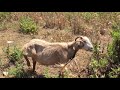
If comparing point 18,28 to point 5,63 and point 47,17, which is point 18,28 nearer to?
point 47,17

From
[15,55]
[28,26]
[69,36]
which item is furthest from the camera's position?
[28,26]

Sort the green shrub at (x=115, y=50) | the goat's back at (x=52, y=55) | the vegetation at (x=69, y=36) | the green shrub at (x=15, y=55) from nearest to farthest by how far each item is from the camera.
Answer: the goat's back at (x=52, y=55) < the vegetation at (x=69, y=36) < the green shrub at (x=115, y=50) < the green shrub at (x=15, y=55)

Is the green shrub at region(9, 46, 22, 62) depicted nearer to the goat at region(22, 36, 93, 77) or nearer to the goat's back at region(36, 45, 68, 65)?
the goat at region(22, 36, 93, 77)

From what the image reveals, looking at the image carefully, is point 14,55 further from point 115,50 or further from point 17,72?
point 115,50

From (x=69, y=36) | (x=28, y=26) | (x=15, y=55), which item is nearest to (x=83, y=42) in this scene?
(x=15, y=55)

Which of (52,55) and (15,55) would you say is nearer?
(52,55)

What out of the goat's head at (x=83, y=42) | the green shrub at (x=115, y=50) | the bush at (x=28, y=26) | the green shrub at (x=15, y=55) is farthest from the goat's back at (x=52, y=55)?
the bush at (x=28, y=26)

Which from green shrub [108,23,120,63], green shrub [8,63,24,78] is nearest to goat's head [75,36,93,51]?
green shrub [108,23,120,63]

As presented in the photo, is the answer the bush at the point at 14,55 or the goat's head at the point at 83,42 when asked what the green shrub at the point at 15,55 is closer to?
the bush at the point at 14,55

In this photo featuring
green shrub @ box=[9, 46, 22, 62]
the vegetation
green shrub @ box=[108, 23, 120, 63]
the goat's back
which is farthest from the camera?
green shrub @ box=[9, 46, 22, 62]

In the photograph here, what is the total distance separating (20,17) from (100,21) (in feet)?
7.12

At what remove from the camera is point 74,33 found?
25.9ft

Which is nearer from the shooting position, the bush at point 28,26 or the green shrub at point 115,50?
the green shrub at point 115,50
